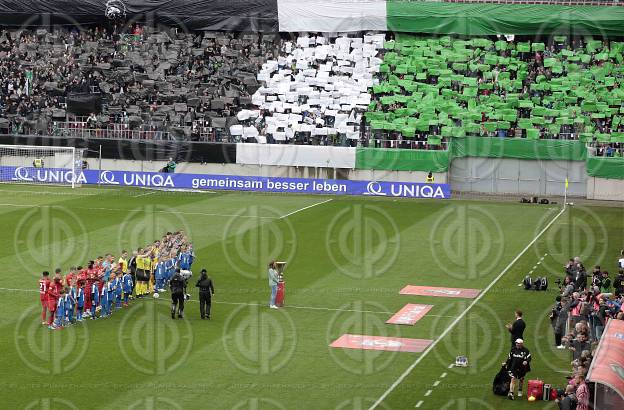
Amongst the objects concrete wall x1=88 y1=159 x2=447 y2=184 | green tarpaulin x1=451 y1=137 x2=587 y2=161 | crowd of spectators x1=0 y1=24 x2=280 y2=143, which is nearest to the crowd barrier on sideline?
concrete wall x1=88 y1=159 x2=447 y2=184

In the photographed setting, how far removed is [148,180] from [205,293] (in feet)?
105

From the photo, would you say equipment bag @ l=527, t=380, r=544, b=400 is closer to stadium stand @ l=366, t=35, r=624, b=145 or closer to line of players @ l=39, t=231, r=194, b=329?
line of players @ l=39, t=231, r=194, b=329

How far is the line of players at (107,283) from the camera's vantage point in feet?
101

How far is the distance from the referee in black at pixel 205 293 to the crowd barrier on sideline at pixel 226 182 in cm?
2942

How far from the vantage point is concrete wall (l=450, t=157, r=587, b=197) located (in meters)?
63.2

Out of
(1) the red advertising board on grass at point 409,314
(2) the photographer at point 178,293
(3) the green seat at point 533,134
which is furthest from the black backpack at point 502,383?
(3) the green seat at point 533,134

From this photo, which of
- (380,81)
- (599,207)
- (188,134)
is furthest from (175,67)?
(599,207)

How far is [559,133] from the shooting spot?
64812mm

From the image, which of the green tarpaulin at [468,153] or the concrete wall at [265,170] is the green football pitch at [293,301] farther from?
the concrete wall at [265,170]

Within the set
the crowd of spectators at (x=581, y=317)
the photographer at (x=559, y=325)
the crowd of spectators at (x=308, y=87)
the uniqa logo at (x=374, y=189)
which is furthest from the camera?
the crowd of spectators at (x=308, y=87)

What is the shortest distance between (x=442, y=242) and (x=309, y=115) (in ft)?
Result: 84.8

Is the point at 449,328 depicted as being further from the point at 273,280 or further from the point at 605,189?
the point at 605,189

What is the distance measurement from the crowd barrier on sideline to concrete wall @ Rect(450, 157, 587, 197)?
3.98 m

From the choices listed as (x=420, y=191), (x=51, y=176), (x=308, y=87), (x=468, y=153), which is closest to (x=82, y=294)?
(x=420, y=191)
